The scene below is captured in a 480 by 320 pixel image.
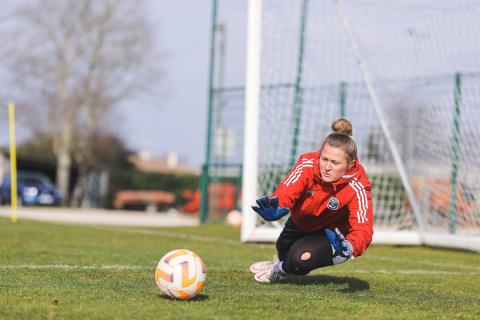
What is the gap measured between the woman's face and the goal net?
6110mm

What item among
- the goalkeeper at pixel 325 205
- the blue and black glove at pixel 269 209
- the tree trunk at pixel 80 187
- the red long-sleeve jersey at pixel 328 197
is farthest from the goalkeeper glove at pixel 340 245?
the tree trunk at pixel 80 187

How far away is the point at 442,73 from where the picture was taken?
13.0 m

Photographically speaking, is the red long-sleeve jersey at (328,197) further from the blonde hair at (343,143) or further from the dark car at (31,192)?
the dark car at (31,192)

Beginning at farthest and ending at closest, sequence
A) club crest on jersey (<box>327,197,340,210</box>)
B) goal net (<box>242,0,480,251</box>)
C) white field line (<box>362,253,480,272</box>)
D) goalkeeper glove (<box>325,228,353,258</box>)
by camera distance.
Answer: goal net (<box>242,0,480,251</box>) < white field line (<box>362,253,480,272</box>) < club crest on jersey (<box>327,197,340,210</box>) < goalkeeper glove (<box>325,228,353,258</box>)

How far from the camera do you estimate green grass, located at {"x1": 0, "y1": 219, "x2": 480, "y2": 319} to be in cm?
529

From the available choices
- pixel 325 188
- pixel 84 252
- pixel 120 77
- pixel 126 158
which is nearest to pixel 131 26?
pixel 120 77

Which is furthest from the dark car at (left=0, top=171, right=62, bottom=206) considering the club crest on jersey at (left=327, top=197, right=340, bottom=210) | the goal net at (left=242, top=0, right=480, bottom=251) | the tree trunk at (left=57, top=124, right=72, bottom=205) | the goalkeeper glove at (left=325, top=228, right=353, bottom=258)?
the goalkeeper glove at (left=325, top=228, right=353, bottom=258)

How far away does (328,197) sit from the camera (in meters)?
6.57

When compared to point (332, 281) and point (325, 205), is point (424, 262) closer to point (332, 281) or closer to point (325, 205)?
point (332, 281)

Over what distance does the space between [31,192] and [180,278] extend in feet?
102

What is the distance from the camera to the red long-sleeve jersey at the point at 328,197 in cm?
632

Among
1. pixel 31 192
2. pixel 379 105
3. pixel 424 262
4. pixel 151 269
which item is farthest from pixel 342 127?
pixel 31 192

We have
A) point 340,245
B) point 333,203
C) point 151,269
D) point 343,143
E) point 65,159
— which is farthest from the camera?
point 65,159

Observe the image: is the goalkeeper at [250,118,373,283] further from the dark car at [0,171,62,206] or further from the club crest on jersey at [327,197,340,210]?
the dark car at [0,171,62,206]
